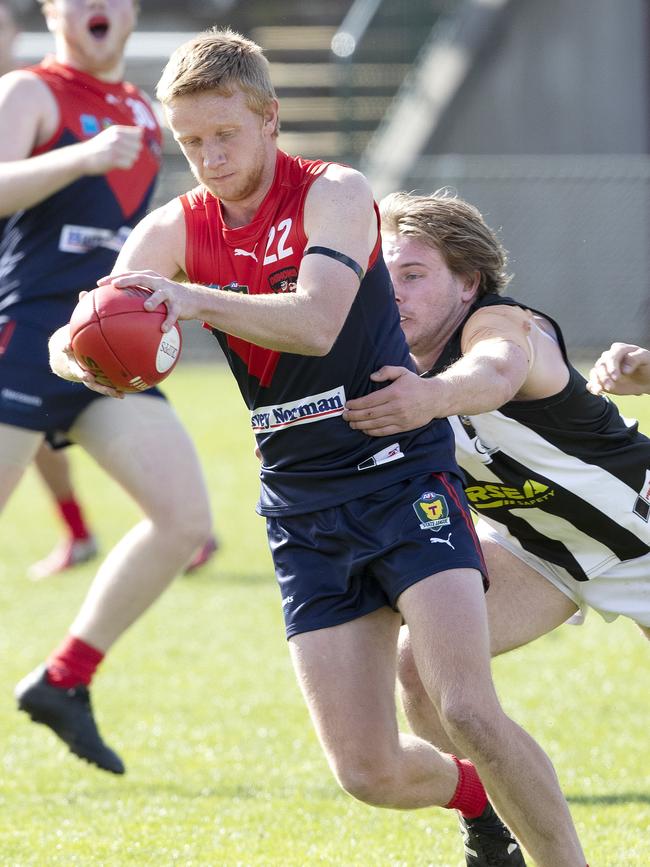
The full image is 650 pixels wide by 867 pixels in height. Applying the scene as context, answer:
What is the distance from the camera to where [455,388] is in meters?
3.14

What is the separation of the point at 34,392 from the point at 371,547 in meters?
1.97

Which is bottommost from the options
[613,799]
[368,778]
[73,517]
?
[73,517]

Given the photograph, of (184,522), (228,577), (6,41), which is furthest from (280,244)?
(228,577)

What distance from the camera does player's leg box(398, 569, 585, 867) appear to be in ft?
10.0

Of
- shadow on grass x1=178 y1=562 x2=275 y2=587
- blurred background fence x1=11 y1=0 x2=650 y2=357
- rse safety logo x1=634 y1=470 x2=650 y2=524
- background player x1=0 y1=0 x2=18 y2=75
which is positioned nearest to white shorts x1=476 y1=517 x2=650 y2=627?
rse safety logo x1=634 y1=470 x2=650 y2=524

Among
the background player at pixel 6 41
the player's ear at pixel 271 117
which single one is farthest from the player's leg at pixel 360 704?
the background player at pixel 6 41

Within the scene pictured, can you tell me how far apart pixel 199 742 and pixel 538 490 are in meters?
2.14

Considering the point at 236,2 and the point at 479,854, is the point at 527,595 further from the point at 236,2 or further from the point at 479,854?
the point at 236,2

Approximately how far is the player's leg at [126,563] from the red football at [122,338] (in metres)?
1.66

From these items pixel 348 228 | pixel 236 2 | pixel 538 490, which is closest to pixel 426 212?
pixel 348 228

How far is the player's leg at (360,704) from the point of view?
3.27 meters

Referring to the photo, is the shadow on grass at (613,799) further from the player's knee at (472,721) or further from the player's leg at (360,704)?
the player's knee at (472,721)

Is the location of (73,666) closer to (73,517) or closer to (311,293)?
(311,293)

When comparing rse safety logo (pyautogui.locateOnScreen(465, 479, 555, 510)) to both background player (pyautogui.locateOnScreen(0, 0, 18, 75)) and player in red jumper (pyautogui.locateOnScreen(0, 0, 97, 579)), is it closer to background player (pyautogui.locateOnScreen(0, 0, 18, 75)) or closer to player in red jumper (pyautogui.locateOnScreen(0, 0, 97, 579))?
background player (pyautogui.locateOnScreen(0, 0, 18, 75))
